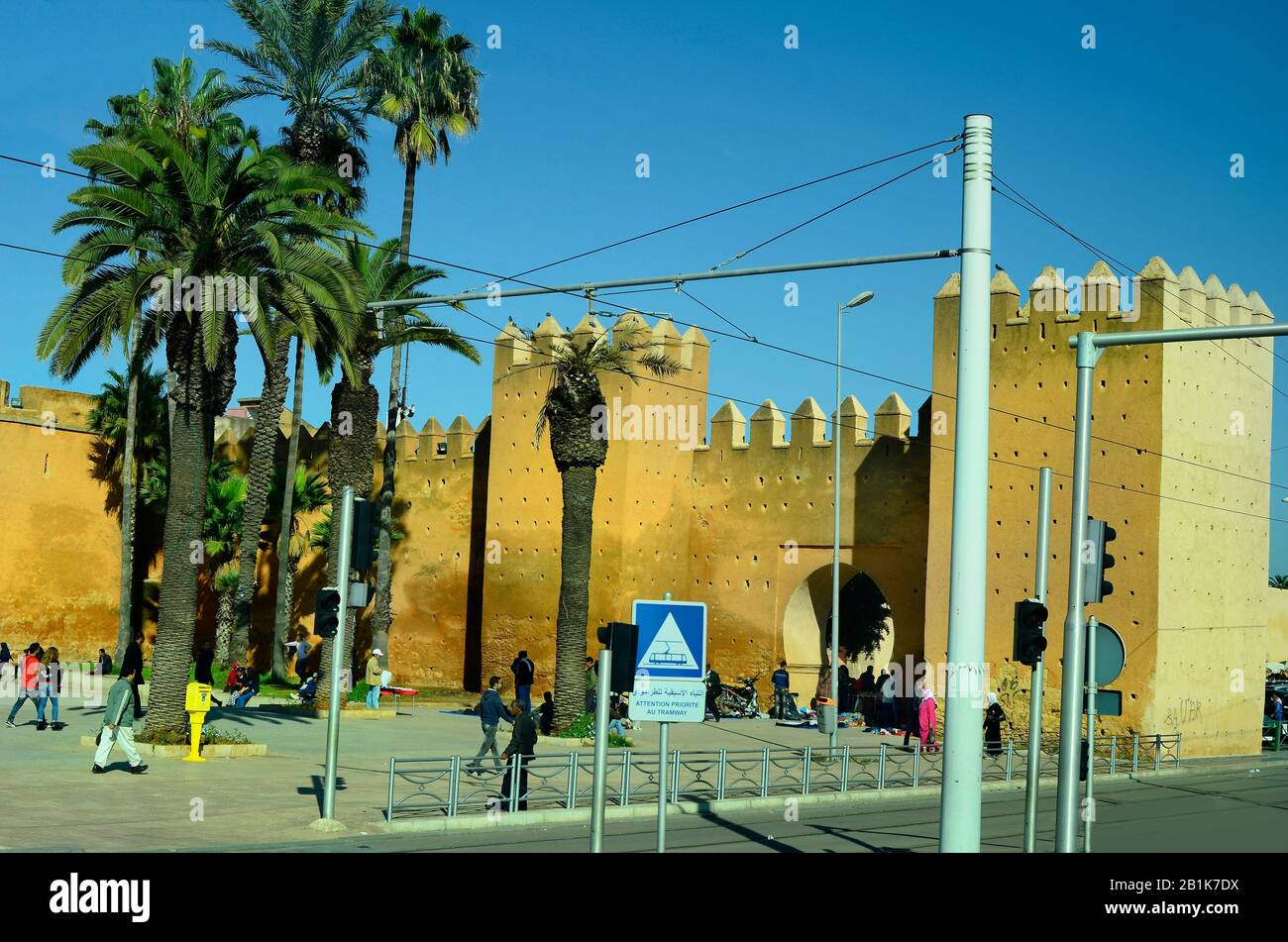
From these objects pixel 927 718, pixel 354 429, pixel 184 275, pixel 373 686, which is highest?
pixel 184 275

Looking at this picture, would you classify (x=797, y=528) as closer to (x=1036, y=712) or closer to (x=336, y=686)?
(x=1036, y=712)

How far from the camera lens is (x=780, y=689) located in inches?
1358

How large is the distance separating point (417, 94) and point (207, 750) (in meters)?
18.9

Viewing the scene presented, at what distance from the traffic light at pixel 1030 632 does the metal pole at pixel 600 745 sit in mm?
4790

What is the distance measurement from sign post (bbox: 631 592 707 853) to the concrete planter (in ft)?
36.8

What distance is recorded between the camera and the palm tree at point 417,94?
1364 inches

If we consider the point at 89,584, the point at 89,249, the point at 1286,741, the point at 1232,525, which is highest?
the point at 89,249

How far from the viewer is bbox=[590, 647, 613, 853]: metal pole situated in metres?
11.0

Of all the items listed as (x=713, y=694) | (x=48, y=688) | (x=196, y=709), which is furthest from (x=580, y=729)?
(x=48, y=688)

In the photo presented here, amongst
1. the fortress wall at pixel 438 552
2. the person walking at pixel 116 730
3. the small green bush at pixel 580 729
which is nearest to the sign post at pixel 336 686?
A: the person walking at pixel 116 730
